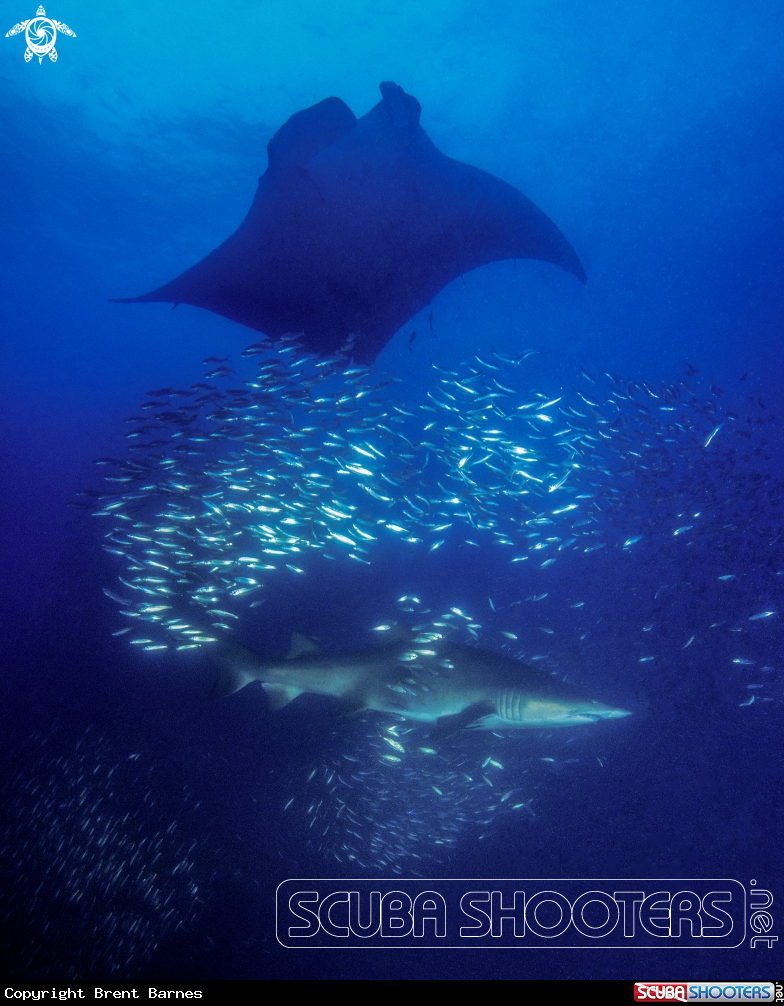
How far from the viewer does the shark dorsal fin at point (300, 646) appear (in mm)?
5633

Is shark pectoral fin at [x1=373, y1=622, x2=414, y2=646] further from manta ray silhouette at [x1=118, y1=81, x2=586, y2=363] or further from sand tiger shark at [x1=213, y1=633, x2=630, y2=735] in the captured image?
manta ray silhouette at [x1=118, y1=81, x2=586, y2=363]

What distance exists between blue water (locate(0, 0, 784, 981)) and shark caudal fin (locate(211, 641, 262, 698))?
357 centimetres

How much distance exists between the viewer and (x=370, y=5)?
9.87 metres

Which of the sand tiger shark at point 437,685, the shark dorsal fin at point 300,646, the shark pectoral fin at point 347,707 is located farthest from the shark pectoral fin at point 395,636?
the shark dorsal fin at point 300,646

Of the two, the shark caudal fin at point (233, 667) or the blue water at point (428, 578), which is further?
the blue water at point (428, 578)

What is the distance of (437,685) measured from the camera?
16.5 ft

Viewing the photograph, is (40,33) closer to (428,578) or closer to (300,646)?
(300,646)

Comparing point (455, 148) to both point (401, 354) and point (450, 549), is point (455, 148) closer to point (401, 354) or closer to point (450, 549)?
point (450, 549)

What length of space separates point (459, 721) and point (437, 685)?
0.43 m

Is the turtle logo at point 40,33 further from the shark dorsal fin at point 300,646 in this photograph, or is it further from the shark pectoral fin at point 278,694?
the shark pectoral fin at point 278,694

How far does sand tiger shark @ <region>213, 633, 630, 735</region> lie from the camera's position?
185 inches

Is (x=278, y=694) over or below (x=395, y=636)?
below

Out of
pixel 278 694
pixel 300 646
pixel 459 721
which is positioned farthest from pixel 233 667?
pixel 459 721

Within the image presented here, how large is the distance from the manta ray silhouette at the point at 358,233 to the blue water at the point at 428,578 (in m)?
3.68
